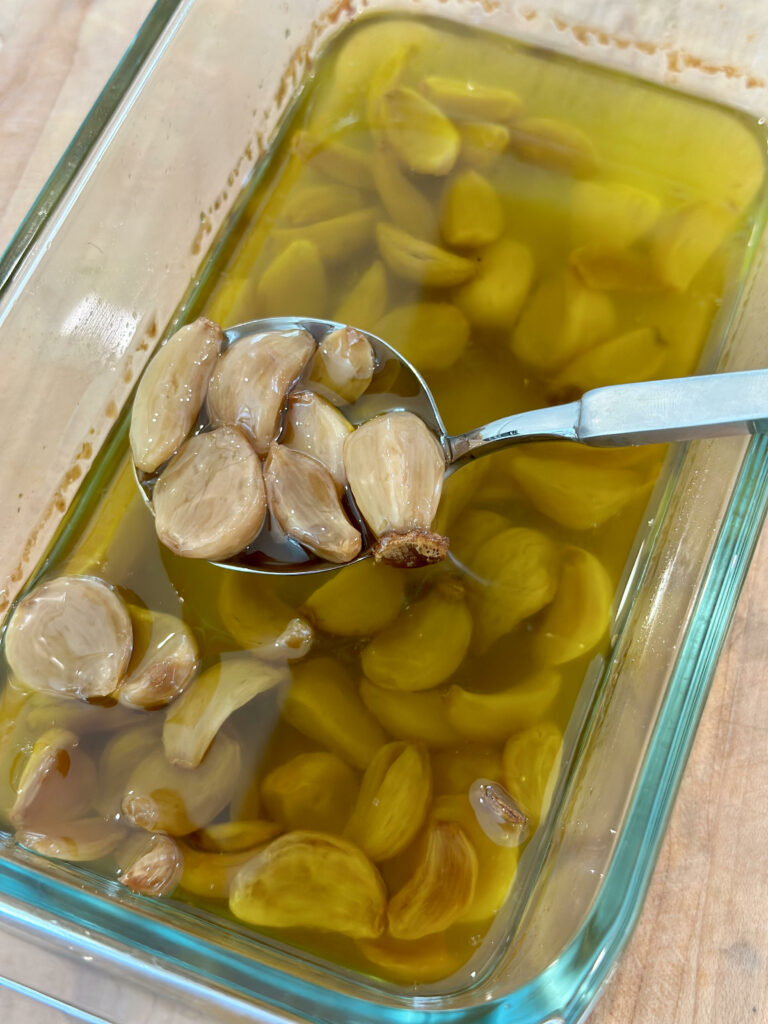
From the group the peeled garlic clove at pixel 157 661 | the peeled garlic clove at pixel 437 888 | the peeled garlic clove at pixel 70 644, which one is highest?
the peeled garlic clove at pixel 70 644

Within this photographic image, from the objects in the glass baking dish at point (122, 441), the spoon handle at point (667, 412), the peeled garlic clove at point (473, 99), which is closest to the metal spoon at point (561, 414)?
the spoon handle at point (667, 412)

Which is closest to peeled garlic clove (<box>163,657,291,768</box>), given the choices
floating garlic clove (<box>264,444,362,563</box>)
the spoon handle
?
floating garlic clove (<box>264,444,362,563</box>)

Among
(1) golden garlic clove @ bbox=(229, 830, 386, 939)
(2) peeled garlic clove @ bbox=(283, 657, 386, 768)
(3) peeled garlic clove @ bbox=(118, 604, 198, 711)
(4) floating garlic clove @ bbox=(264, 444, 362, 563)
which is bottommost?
(1) golden garlic clove @ bbox=(229, 830, 386, 939)

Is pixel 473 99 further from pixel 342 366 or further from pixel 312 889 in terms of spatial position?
pixel 312 889

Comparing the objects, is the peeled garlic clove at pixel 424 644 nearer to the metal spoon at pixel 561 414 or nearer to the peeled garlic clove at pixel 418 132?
the metal spoon at pixel 561 414

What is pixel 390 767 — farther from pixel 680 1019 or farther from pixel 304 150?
pixel 304 150

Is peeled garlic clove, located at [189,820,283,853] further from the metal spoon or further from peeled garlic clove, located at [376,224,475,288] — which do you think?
peeled garlic clove, located at [376,224,475,288]

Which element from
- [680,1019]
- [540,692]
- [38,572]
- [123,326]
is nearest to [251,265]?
[123,326]
